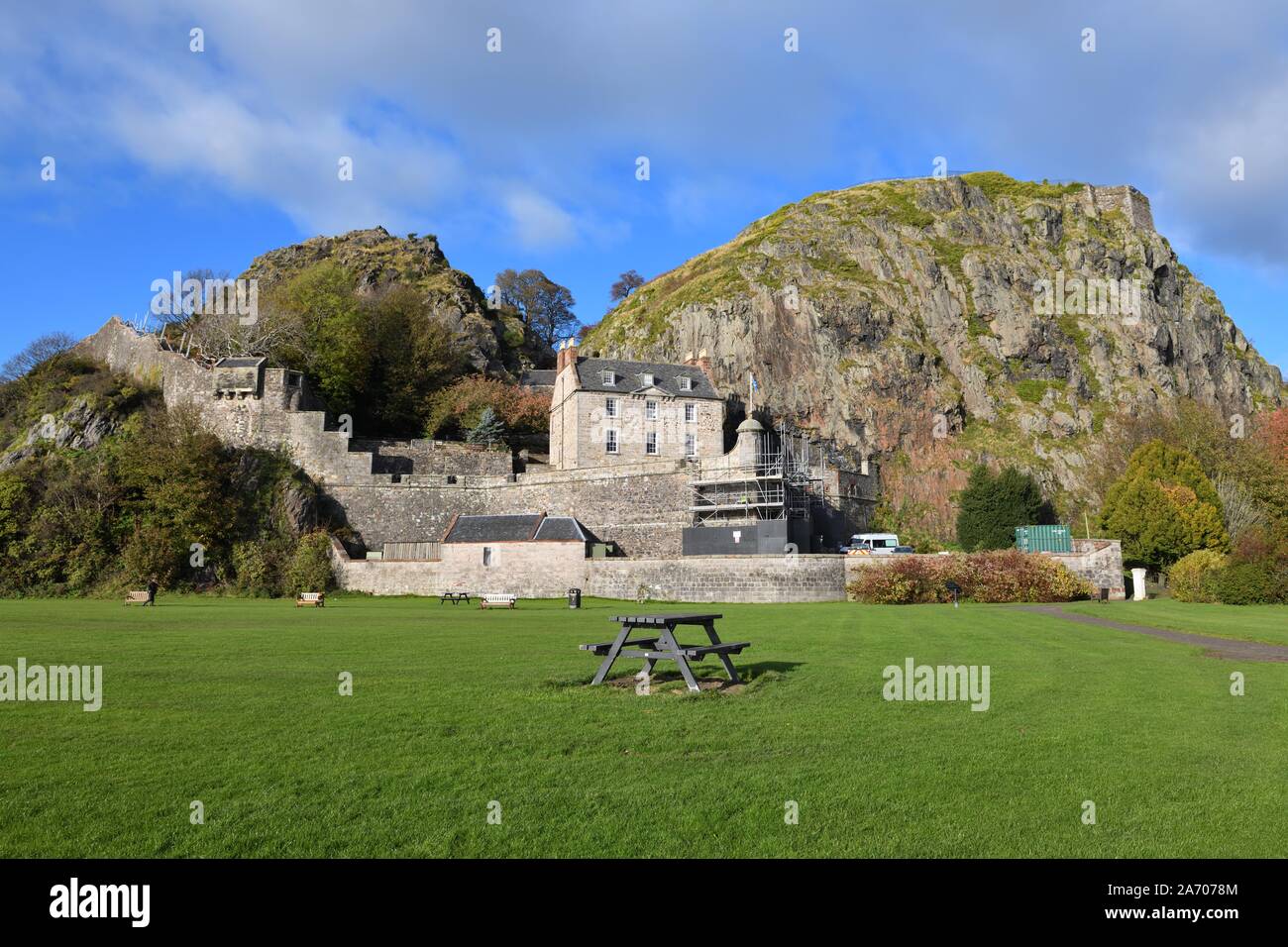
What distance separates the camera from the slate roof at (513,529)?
4391 cm

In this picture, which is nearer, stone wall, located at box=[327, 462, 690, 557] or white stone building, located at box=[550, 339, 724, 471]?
stone wall, located at box=[327, 462, 690, 557]

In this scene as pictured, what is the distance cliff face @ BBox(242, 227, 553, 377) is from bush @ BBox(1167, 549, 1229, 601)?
161 feet

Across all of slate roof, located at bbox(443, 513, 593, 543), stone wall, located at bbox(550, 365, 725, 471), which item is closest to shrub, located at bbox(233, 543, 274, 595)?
slate roof, located at bbox(443, 513, 593, 543)

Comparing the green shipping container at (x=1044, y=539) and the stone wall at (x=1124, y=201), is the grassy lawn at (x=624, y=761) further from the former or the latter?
the stone wall at (x=1124, y=201)

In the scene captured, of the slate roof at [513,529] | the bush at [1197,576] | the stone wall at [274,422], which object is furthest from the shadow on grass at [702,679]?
the stone wall at [274,422]

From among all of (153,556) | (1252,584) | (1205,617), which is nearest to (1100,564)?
(1252,584)

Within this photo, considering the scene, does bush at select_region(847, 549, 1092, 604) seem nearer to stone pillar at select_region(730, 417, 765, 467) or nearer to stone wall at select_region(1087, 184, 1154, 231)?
stone pillar at select_region(730, 417, 765, 467)

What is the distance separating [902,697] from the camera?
11938mm

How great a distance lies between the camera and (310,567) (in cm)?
4303

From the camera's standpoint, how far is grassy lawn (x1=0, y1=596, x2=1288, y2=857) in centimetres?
621

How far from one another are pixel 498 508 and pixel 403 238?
151ft

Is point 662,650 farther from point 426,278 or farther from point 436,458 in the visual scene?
point 426,278

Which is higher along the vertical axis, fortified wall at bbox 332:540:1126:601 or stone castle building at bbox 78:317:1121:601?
stone castle building at bbox 78:317:1121:601
